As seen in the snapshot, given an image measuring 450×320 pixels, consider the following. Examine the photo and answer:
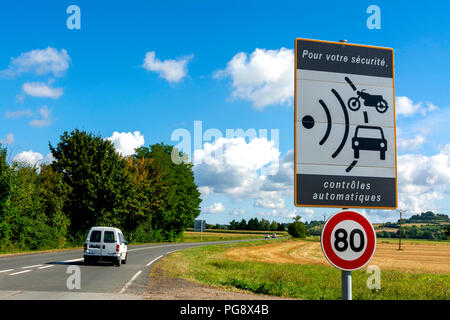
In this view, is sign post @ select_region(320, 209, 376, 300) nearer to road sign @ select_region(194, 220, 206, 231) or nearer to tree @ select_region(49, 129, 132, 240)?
tree @ select_region(49, 129, 132, 240)

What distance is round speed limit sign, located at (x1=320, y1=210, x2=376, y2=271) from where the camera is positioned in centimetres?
334

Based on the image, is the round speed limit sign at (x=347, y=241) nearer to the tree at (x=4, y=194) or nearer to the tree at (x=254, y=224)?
the tree at (x=4, y=194)

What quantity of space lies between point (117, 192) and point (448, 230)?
440 ft

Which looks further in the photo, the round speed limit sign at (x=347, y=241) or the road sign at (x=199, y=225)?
the road sign at (x=199, y=225)

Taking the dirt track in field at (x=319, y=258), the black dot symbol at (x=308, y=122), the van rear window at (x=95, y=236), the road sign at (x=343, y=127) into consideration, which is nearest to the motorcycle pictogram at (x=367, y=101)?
the road sign at (x=343, y=127)

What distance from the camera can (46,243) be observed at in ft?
112

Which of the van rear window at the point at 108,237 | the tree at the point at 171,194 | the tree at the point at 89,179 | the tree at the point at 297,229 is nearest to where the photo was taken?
the van rear window at the point at 108,237

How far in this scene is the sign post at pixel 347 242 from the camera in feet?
10.9

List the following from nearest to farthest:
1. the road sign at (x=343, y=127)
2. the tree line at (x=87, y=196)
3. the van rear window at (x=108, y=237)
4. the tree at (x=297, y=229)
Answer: the road sign at (x=343, y=127) < the van rear window at (x=108, y=237) < the tree line at (x=87, y=196) < the tree at (x=297, y=229)

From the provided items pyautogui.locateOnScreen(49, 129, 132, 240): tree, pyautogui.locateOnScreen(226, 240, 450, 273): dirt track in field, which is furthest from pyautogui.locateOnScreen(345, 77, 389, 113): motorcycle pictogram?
pyautogui.locateOnScreen(49, 129, 132, 240): tree

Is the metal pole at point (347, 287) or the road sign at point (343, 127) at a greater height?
the road sign at point (343, 127)

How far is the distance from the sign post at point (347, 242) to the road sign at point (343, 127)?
0.24 meters

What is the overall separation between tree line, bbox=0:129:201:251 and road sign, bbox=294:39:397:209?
29.3m

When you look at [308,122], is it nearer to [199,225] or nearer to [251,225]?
[199,225]
